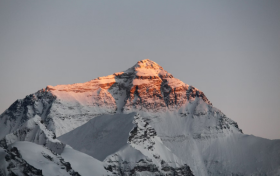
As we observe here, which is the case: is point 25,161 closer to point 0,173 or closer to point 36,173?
point 36,173

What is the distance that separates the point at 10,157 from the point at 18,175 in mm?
5920

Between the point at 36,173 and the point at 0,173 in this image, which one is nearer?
the point at 0,173

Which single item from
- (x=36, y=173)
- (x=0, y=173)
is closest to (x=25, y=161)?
(x=36, y=173)

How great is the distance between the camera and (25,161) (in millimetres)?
196500

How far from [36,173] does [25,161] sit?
6.22m

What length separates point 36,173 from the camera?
193 meters

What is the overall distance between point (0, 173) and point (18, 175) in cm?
804

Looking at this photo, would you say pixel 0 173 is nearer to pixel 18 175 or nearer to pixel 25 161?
pixel 18 175

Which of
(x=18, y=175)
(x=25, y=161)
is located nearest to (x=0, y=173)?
(x=18, y=175)

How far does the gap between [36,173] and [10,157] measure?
1048 cm

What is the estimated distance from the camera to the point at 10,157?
610 feet

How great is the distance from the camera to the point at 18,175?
183500 mm

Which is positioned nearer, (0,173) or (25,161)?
(0,173)
